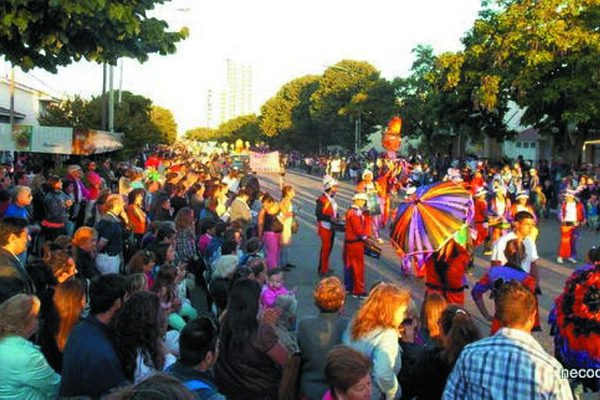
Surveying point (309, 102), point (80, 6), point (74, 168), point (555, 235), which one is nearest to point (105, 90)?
point (74, 168)

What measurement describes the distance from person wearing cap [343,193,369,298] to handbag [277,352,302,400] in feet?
21.8

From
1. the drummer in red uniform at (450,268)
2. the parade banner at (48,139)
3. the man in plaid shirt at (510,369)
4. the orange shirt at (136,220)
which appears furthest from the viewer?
the parade banner at (48,139)

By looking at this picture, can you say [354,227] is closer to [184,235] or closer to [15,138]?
[184,235]

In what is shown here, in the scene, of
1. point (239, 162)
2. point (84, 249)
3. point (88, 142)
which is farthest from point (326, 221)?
point (239, 162)

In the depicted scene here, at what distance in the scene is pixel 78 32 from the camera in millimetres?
7516

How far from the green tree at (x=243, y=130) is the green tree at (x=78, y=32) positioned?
278 ft

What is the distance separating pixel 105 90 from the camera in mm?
28625

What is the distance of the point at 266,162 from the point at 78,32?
24843 mm

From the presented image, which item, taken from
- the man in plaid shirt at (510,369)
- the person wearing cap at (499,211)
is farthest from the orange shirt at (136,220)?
the man in plaid shirt at (510,369)

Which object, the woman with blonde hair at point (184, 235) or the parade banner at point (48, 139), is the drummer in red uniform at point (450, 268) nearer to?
the woman with blonde hair at point (184, 235)

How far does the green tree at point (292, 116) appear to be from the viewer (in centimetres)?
Result: 7356

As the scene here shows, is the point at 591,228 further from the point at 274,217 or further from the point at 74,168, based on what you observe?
the point at 74,168

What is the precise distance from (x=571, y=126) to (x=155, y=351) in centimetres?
2806

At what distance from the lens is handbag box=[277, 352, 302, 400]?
13.3ft
